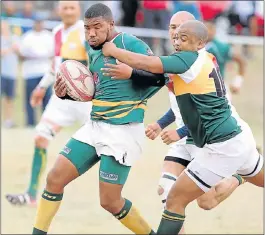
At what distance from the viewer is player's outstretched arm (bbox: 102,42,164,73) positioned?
628cm

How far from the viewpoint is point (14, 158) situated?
41.0 ft

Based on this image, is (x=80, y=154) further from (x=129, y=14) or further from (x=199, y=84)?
(x=129, y=14)

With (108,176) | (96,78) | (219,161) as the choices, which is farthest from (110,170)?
(219,161)

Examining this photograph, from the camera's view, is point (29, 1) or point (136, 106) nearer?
point (136, 106)

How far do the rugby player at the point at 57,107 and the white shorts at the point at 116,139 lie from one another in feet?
7.97

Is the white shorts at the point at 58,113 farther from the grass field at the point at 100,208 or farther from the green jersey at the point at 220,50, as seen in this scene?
the green jersey at the point at 220,50

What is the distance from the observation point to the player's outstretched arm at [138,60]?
6.28m

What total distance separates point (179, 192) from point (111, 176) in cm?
65

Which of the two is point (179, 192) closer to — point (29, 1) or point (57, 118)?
point (57, 118)

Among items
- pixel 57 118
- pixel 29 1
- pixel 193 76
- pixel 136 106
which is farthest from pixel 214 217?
pixel 29 1

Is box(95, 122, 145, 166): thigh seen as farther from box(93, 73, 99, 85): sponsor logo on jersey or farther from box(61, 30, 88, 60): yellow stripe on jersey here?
box(61, 30, 88, 60): yellow stripe on jersey

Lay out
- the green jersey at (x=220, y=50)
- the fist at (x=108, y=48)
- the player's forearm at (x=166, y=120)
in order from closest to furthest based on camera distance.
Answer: the fist at (x=108, y=48)
the player's forearm at (x=166, y=120)
the green jersey at (x=220, y=50)

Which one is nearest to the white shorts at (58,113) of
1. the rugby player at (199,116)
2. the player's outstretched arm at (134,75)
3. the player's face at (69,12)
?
the player's face at (69,12)

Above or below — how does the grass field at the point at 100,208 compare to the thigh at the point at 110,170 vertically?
below
